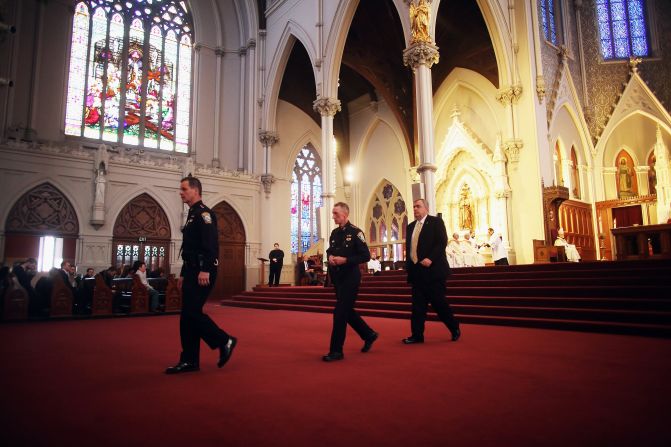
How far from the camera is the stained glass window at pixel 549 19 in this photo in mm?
16375

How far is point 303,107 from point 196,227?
744 inches

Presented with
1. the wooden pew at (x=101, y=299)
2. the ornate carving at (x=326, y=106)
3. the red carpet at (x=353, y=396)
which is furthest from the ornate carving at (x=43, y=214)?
the red carpet at (x=353, y=396)

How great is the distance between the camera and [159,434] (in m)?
2.10

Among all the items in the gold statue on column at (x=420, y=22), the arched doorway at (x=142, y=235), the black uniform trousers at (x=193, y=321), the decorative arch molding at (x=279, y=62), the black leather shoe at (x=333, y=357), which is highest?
the decorative arch molding at (x=279, y=62)

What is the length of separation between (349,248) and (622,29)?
20064mm

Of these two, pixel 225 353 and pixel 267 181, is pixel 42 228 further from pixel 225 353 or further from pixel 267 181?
pixel 225 353

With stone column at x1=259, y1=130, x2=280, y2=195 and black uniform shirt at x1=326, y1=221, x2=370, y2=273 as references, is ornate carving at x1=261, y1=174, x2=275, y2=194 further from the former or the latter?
black uniform shirt at x1=326, y1=221, x2=370, y2=273

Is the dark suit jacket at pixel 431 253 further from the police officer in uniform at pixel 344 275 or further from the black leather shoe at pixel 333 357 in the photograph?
the black leather shoe at pixel 333 357

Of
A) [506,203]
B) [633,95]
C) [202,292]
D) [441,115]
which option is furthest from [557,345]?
[633,95]

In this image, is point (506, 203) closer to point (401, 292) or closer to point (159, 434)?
point (401, 292)

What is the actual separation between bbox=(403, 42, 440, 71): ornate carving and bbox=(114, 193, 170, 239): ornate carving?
32.3 feet

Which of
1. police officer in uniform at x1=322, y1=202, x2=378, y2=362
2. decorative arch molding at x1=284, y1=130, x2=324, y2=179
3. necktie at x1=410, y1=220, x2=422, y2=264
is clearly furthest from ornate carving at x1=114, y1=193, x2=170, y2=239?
police officer in uniform at x1=322, y1=202, x2=378, y2=362

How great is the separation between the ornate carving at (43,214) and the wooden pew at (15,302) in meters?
6.04

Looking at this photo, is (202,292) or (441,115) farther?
(441,115)
